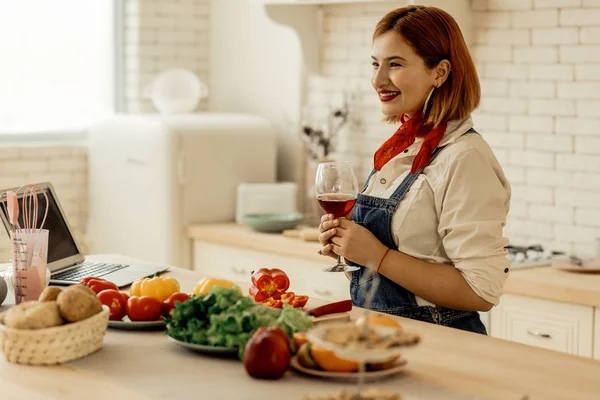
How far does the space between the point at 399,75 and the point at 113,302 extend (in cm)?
100

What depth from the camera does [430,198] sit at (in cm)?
271

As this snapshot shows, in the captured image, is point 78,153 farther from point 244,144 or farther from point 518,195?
point 518,195

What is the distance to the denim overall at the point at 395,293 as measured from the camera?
8.89 ft

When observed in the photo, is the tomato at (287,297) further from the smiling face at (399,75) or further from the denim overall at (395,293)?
the smiling face at (399,75)

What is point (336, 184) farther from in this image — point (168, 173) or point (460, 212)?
point (168, 173)

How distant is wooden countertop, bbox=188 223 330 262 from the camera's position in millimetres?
4609

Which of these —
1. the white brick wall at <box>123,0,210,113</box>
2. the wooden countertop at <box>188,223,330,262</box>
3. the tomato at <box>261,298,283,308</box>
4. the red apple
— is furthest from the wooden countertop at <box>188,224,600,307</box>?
the red apple

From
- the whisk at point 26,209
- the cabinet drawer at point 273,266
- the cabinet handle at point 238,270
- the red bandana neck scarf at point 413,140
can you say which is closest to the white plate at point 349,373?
the red bandana neck scarf at point 413,140

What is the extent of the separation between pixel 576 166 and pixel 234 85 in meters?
2.41

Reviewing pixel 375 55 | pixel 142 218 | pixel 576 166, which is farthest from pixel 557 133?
pixel 142 218

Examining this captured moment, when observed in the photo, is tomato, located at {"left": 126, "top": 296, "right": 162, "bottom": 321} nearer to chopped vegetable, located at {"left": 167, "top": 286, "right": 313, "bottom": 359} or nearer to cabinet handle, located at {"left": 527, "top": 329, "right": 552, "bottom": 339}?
chopped vegetable, located at {"left": 167, "top": 286, "right": 313, "bottom": 359}

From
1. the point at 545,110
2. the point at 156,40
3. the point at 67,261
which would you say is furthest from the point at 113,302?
the point at 156,40

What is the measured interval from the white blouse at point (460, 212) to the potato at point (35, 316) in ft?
3.32

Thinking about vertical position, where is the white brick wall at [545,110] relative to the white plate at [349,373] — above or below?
above
